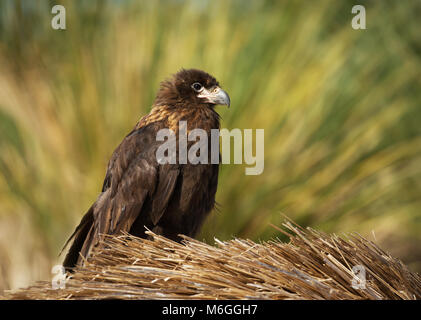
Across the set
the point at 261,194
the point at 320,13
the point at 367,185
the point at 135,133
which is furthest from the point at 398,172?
the point at 135,133

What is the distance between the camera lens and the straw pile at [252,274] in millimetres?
1872

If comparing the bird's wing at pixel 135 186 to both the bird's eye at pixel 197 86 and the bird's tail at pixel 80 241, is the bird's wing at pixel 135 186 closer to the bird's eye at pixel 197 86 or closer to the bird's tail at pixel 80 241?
the bird's tail at pixel 80 241

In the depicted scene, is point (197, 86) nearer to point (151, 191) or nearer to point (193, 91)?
point (193, 91)

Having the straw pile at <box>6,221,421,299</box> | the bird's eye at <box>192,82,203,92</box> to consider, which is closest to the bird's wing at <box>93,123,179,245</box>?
the bird's eye at <box>192,82,203,92</box>

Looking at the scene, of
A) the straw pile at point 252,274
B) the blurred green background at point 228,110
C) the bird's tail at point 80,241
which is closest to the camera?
the straw pile at point 252,274

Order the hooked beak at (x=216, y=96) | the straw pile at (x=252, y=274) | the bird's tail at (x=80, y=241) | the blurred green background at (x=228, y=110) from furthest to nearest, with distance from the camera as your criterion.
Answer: the blurred green background at (x=228, y=110), the hooked beak at (x=216, y=96), the bird's tail at (x=80, y=241), the straw pile at (x=252, y=274)

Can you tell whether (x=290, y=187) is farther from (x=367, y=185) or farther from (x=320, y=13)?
(x=320, y=13)

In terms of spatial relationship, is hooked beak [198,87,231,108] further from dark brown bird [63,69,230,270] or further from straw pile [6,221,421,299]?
straw pile [6,221,421,299]

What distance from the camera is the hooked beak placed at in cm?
343

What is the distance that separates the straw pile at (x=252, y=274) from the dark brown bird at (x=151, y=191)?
35.0 inches

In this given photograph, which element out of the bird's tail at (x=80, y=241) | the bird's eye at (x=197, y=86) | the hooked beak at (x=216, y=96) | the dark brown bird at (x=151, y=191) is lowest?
the bird's tail at (x=80, y=241)

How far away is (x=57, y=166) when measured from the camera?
4043 millimetres

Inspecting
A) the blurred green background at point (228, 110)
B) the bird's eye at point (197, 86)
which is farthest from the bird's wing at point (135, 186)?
the blurred green background at point (228, 110)

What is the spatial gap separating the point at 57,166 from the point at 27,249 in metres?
0.65
